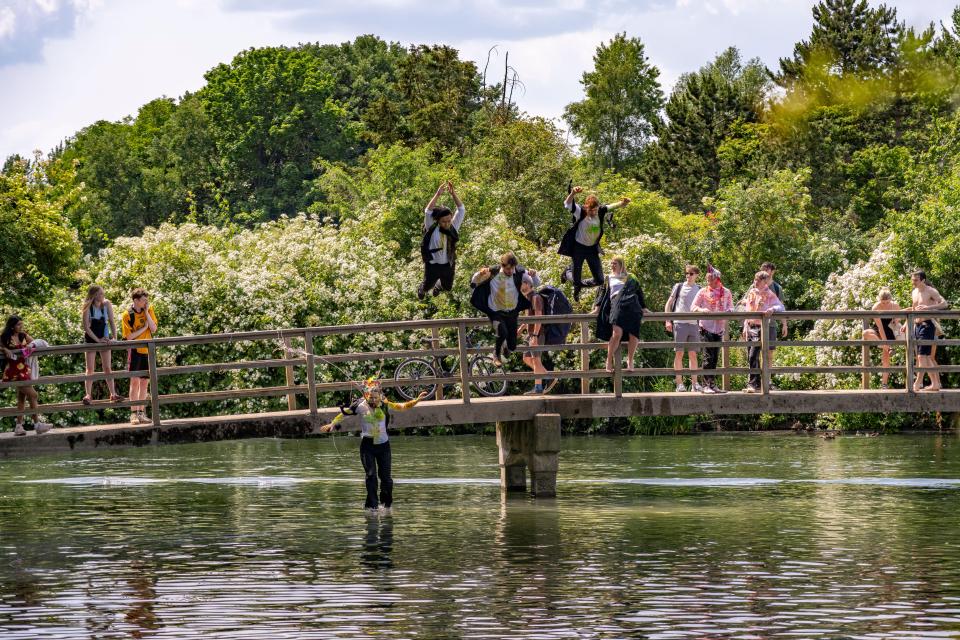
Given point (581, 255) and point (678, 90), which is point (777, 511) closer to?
point (581, 255)

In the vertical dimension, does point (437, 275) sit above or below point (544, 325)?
above

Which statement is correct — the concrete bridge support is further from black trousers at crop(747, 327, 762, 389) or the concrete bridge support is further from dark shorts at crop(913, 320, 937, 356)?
dark shorts at crop(913, 320, 937, 356)

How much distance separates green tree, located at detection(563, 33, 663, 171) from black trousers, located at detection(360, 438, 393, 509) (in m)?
68.5

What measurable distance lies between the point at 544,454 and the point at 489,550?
194 inches

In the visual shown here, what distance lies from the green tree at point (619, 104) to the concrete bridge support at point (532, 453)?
216 ft

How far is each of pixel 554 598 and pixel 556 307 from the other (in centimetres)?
796

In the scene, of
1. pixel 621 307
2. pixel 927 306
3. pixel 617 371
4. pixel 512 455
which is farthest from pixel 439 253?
pixel 927 306

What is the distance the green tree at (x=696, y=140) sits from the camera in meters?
79.6

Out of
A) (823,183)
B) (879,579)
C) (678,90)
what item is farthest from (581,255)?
(678,90)

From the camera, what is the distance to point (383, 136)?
268 feet

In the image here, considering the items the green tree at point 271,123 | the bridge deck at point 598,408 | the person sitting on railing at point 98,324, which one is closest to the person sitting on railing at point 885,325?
the bridge deck at point 598,408

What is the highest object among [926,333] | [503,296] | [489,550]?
[503,296]

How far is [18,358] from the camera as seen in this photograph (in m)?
23.0

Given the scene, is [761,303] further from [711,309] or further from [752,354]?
[752,354]
